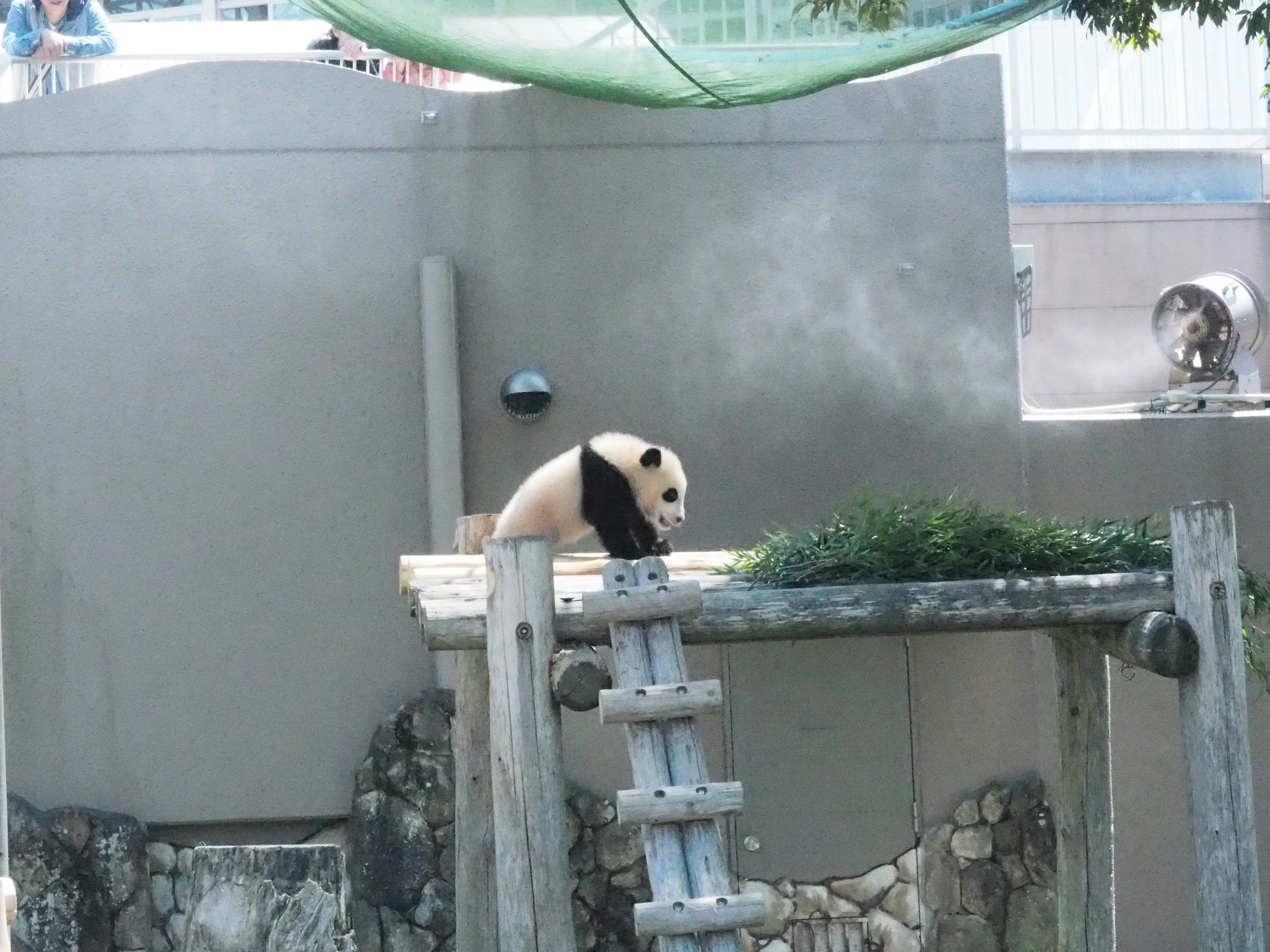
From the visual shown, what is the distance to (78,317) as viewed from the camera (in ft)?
24.3

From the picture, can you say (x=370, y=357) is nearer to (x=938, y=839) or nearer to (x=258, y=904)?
(x=938, y=839)

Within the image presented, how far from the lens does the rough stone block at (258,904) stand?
2.96 metres

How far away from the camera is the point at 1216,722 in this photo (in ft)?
15.9

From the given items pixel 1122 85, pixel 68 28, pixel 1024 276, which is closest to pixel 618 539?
pixel 1024 276

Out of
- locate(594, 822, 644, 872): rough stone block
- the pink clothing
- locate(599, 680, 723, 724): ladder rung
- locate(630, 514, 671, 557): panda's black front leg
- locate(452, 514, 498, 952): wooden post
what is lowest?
locate(594, 822, 644, 872): rough stone block

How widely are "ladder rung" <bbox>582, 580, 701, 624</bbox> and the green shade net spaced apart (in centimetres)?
229

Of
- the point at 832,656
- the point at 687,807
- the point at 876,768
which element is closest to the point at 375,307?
the point at 832,656

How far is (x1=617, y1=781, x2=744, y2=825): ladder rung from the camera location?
13.9 feet

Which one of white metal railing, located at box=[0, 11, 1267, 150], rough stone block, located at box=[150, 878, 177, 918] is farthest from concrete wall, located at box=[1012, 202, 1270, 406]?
rough stone block, located at box=[150, 878, 177, 918]

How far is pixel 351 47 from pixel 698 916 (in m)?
5.71

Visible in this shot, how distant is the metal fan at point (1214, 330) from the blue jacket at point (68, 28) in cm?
581

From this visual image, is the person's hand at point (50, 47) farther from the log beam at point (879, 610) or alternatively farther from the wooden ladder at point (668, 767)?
the wooden ladder at point (668, 767)

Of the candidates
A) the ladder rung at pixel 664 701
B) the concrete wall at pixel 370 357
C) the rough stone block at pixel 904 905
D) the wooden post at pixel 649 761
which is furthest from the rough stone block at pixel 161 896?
the ladder rung at pixel 664 701

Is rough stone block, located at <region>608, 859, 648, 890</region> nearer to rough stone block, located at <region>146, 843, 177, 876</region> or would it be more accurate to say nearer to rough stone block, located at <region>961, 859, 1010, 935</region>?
rough stone block, located at <region>961, 859, 1010, 935</region>
